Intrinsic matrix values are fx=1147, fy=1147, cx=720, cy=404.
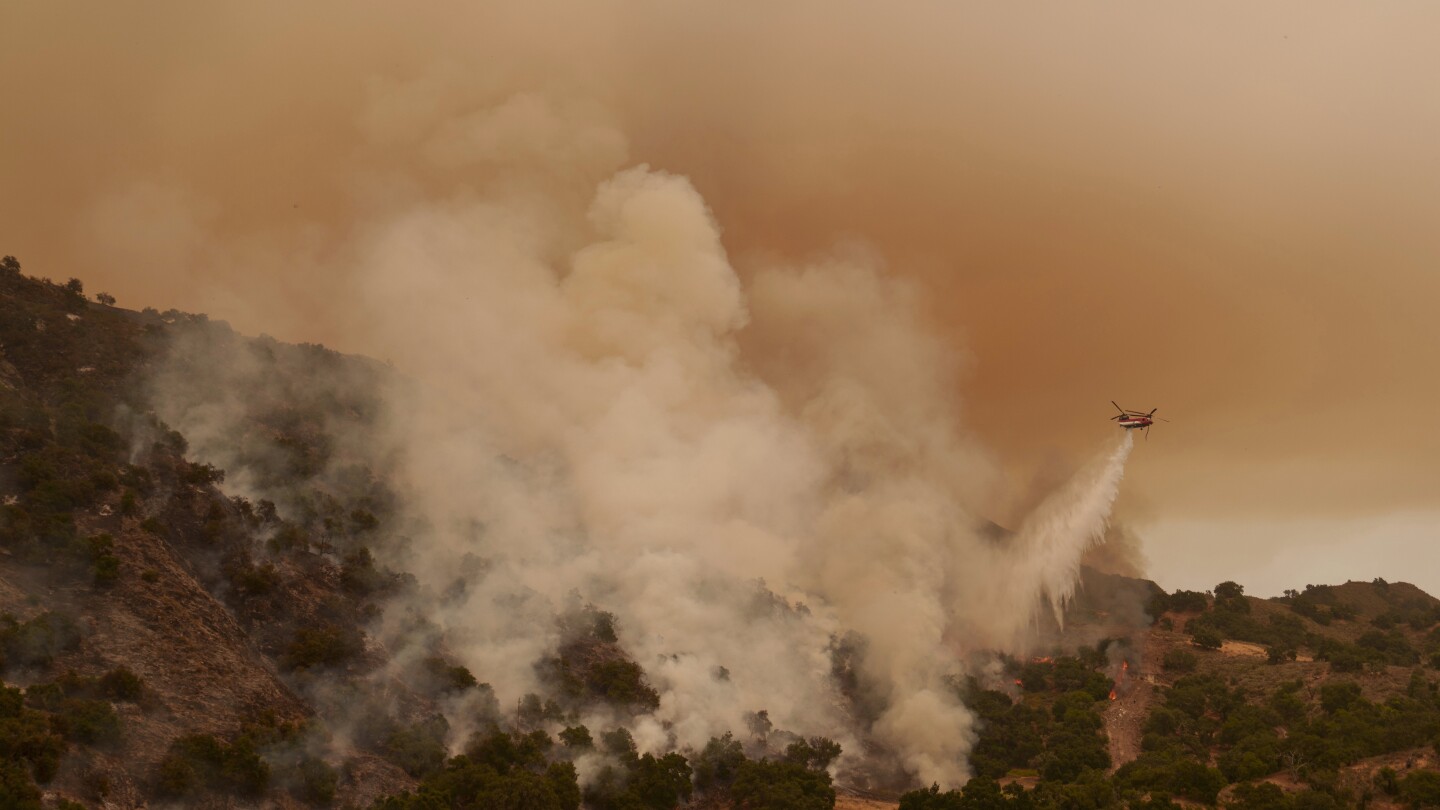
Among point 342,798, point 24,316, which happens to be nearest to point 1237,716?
point 342,798

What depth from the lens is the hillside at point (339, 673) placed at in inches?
3369

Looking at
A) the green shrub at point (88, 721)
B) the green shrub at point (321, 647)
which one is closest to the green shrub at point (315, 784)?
the green shrub at point (88, 721)

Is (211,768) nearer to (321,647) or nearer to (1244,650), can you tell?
(321,647)

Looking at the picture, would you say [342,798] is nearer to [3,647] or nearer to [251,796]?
[251,796]

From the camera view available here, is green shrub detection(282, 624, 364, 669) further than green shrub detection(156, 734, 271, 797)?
Yes

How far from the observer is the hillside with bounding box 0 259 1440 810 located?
85562 mm

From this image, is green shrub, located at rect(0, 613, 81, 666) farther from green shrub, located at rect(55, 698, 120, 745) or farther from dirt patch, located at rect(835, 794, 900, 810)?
dirt patch, located at rect(835, 794, 900, 810)

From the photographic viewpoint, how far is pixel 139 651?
8938cm

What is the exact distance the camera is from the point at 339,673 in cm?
10512

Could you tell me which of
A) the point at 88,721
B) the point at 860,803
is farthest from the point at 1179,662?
the point at 88,721

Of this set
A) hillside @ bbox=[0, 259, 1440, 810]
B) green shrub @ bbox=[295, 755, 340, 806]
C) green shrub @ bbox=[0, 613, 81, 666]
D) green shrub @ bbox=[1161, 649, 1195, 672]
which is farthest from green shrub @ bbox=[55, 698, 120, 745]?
green shrub @ bbox=[1161, 649, 1195, 672]

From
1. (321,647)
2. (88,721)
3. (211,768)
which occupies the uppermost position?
(321,647)

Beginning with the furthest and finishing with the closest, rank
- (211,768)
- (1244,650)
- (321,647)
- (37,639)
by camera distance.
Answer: (1244,650), (321,647), (37,639), (211,768)

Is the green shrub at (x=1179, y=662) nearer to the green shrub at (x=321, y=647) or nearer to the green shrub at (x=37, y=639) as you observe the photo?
the green shrub at (x=321, y=647)
